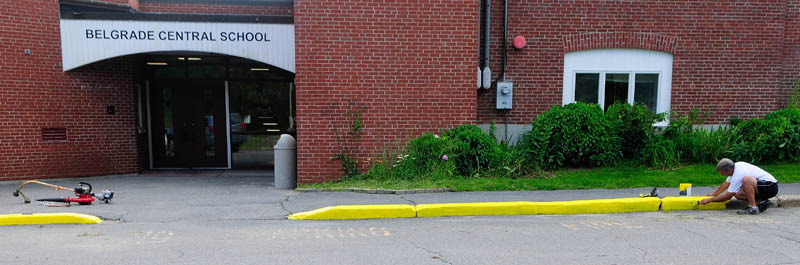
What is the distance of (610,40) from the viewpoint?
9.91 meters

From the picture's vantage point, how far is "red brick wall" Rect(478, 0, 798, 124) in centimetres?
992

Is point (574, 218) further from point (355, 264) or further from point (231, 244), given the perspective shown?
point (231, 244)

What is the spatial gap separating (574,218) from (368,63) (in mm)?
4640

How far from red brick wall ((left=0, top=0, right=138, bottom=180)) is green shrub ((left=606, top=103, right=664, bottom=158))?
430 inches

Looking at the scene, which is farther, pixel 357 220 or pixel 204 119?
pixel 204 119

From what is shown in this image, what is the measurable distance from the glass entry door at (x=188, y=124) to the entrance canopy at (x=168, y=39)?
7.41 ft

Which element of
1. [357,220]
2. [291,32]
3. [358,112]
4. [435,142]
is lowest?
[357,220]

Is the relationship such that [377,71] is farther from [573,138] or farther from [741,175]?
[741,175]

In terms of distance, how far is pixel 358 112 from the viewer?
29.1ft

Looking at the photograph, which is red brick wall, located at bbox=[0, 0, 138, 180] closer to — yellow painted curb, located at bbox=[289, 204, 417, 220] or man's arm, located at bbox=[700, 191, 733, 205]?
yellow painted curb, located at bbox=[289, 204, 417, 220]

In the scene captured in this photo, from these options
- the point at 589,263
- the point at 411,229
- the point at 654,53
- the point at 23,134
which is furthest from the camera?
the point at 654,53

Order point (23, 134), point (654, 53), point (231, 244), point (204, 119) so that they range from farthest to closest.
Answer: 1. point (204, 119)
2. point (654, 53)
3. point (23, 134)
4. point (231, 244)

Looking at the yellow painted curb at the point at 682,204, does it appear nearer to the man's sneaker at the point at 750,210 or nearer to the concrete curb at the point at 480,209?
the concrete curb at the point at 480,209

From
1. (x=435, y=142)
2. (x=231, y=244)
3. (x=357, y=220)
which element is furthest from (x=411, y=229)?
(x=435, y=142)
